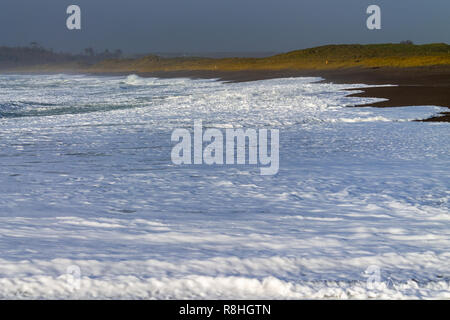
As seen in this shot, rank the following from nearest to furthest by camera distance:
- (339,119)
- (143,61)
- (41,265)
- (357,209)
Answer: (41,265)
(357,209)
(339,119)
(143,61)

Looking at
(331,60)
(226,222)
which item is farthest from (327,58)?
(226,222)

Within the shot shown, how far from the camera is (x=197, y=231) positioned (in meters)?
5.65

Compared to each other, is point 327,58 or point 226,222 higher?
point 327,58

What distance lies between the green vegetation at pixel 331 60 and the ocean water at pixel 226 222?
45627mm

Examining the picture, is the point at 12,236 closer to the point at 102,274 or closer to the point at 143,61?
the point at 102,274

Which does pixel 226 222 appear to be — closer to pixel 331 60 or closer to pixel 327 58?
pixel 331 60

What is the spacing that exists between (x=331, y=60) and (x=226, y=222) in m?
75.1

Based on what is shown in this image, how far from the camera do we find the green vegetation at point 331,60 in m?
59.4

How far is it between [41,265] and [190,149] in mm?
6328

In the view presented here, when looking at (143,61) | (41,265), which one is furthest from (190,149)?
(143,61)

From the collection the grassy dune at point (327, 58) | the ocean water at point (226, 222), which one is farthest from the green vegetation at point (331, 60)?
the ocean water at point (226, 222)

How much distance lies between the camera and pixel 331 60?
7812cm

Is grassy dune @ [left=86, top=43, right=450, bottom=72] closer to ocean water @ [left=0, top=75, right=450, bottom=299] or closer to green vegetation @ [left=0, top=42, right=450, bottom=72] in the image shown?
green vegetation @ [left=0, top=42, right=450, bottom=72]

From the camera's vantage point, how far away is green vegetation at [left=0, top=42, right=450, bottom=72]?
5942 centimetres
